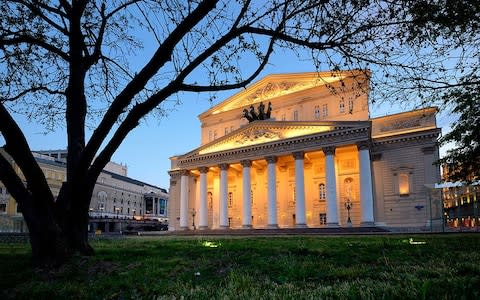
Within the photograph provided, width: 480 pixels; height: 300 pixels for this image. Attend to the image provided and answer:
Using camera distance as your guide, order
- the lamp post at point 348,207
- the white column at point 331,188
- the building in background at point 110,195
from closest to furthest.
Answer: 1. the white column at point 331,188
2. the lamp post at point 348,207
3. the building in background at point 110,195

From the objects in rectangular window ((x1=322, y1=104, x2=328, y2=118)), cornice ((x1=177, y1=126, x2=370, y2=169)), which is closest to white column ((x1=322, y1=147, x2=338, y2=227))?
cornice ((x1=177, y1=126, x2=370, y2=169))

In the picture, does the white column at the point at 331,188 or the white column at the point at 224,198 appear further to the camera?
the white column at the point at 224,198

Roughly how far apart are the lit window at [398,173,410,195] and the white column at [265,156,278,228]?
1384 centimetres

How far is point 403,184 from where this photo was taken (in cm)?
4094

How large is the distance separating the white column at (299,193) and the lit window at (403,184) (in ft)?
35.5

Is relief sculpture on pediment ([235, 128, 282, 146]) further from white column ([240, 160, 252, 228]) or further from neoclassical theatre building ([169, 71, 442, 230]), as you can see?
white column ([240, 160, 252, 228])

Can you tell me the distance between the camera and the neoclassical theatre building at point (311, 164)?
38875mm

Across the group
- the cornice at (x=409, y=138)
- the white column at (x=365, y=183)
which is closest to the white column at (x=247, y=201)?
the white column at (x=365, y=183)

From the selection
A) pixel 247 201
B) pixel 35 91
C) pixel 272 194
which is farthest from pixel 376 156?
pixel 35 91

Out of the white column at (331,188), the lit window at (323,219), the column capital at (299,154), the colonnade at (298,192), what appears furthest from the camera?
the lit window at (323,219)

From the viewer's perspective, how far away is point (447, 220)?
36875 mm

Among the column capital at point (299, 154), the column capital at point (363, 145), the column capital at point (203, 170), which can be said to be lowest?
the column capital at point (203, 170)

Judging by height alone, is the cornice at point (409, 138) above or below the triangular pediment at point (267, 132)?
below

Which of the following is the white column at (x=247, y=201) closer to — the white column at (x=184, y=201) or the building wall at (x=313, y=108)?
the white column at (x=184, y=201)
